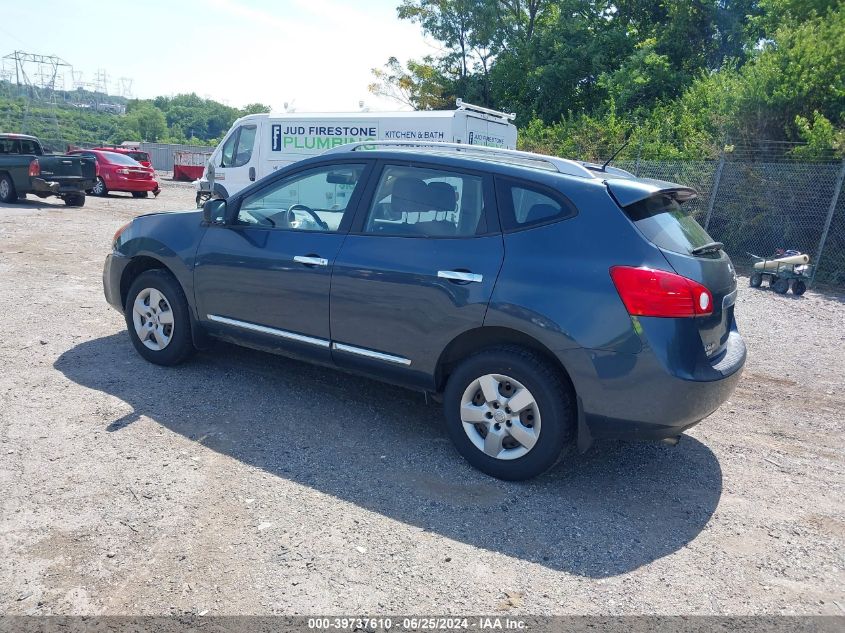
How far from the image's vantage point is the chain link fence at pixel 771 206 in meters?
12.7

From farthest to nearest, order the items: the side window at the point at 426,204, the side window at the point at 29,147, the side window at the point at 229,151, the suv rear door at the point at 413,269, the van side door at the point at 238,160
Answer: the side window at the point at 29,147 < the side window at the point at 229,151 < the van side door at the point at 238,160 < the side window at the point at 426,204 < the suv rear door at the point at 413,269

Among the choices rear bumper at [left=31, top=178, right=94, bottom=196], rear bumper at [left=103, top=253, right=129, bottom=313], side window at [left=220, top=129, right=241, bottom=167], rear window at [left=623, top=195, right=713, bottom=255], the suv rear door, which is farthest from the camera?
rear bumper at [left=31, top=178, right=94, bottom=196]

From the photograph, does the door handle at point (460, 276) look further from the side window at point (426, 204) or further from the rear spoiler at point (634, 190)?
the rear spoiler at point (634, 190)

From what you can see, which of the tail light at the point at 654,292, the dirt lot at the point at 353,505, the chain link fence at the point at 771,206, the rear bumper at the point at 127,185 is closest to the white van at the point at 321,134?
the chain link fence at the point at 771,206

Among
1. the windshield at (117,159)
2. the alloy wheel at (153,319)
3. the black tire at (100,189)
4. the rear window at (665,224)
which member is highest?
the rear window at (665,224)

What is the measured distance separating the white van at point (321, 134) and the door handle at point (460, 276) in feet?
27.9

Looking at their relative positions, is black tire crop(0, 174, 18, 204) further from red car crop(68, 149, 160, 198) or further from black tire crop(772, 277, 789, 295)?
black tire crop(772, 277, 789, 295)

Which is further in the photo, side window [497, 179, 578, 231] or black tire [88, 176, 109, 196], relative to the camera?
black tire [88, 176, 109, 196]

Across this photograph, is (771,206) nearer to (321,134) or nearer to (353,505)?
(321,134)

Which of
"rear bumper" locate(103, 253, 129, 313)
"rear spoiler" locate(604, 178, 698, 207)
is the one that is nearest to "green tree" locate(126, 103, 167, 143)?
"rear bumper" locate(103, 253, 129, 313)

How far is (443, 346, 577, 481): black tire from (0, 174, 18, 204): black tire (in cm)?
1782

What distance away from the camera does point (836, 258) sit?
1270 cm

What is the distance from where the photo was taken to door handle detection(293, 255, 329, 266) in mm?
4477

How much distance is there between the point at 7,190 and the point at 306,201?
16625 mm
